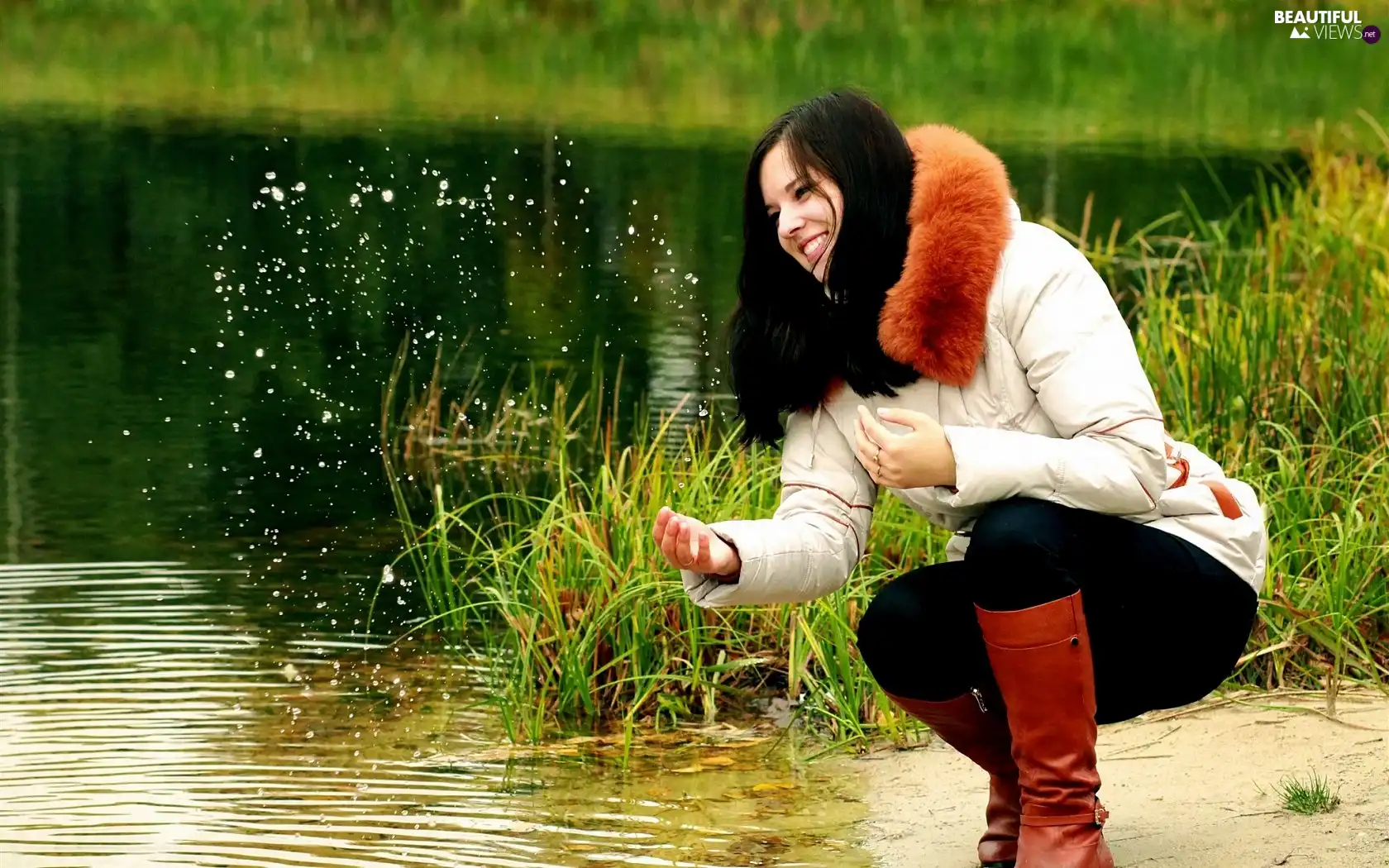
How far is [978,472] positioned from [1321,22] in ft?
74.2

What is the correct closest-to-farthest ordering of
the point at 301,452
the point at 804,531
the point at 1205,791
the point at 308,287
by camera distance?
the point at 804,531 → the point at 1205,791 → the point at 301,452 → the point at 308,287

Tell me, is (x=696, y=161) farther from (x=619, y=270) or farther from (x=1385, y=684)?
(x=1385, y=684)

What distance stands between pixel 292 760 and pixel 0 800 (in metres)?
0.56

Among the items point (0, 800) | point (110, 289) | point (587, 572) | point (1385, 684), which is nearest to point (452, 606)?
point (587, 572)

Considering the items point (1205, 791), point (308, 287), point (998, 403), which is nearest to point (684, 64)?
point (308, 287)

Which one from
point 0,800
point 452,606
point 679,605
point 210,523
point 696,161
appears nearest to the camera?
point 0,800

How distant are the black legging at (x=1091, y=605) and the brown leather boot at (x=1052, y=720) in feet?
0.13

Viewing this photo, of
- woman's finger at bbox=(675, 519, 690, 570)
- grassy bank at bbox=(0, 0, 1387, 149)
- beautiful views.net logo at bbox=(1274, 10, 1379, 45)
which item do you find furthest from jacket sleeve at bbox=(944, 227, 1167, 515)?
beautiful views.net logo at bbox=(1274, 10, 1379, 45)

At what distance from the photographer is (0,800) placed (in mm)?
3930

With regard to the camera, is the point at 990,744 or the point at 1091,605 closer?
the point at 1091,605

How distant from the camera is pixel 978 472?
2.93m

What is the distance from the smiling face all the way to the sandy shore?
39.1 inches

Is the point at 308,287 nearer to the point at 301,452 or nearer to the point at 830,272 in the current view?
the point at 301,452

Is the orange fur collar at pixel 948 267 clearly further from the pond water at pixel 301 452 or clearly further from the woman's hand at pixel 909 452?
the pond water at pixel 301 452
